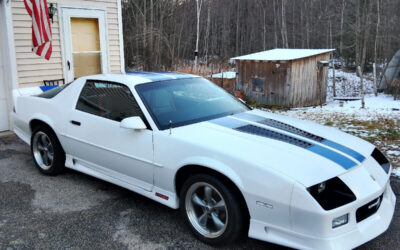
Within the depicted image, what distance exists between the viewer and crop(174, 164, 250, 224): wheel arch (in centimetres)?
291

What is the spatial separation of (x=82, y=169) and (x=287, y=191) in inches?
108

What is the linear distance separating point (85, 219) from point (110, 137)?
2.86 ft

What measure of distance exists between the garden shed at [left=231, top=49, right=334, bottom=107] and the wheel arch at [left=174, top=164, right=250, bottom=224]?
51.4 feet

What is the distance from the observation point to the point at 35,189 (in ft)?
14.7

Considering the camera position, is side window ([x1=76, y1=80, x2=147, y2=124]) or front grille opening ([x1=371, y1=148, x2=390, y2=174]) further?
side window ([x1=76, y1=80, x2=147, y2=124])

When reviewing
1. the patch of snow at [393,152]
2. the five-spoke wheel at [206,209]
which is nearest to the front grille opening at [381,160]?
the five-spoke wheel at [206,209]

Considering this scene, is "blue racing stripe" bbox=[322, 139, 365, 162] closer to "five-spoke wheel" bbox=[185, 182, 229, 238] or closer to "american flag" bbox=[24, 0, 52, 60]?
"five-spoke wheel" bbox=[185, 182, 229, 238]

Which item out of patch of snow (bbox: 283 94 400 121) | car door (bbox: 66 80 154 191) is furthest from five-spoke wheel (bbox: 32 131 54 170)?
patch of snow (bbox: 283 94 400 121)

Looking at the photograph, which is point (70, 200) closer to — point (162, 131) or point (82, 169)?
point (82, 169)

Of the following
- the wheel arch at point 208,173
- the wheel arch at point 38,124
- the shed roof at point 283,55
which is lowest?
the wheel arch at point 208,173

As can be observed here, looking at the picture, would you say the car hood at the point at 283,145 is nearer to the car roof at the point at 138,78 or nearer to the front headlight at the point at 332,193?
the front headlight at the point at 332,193

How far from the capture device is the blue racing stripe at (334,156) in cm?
287

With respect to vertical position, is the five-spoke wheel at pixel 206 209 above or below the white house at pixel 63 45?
below

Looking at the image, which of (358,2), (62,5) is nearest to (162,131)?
(62,5)
